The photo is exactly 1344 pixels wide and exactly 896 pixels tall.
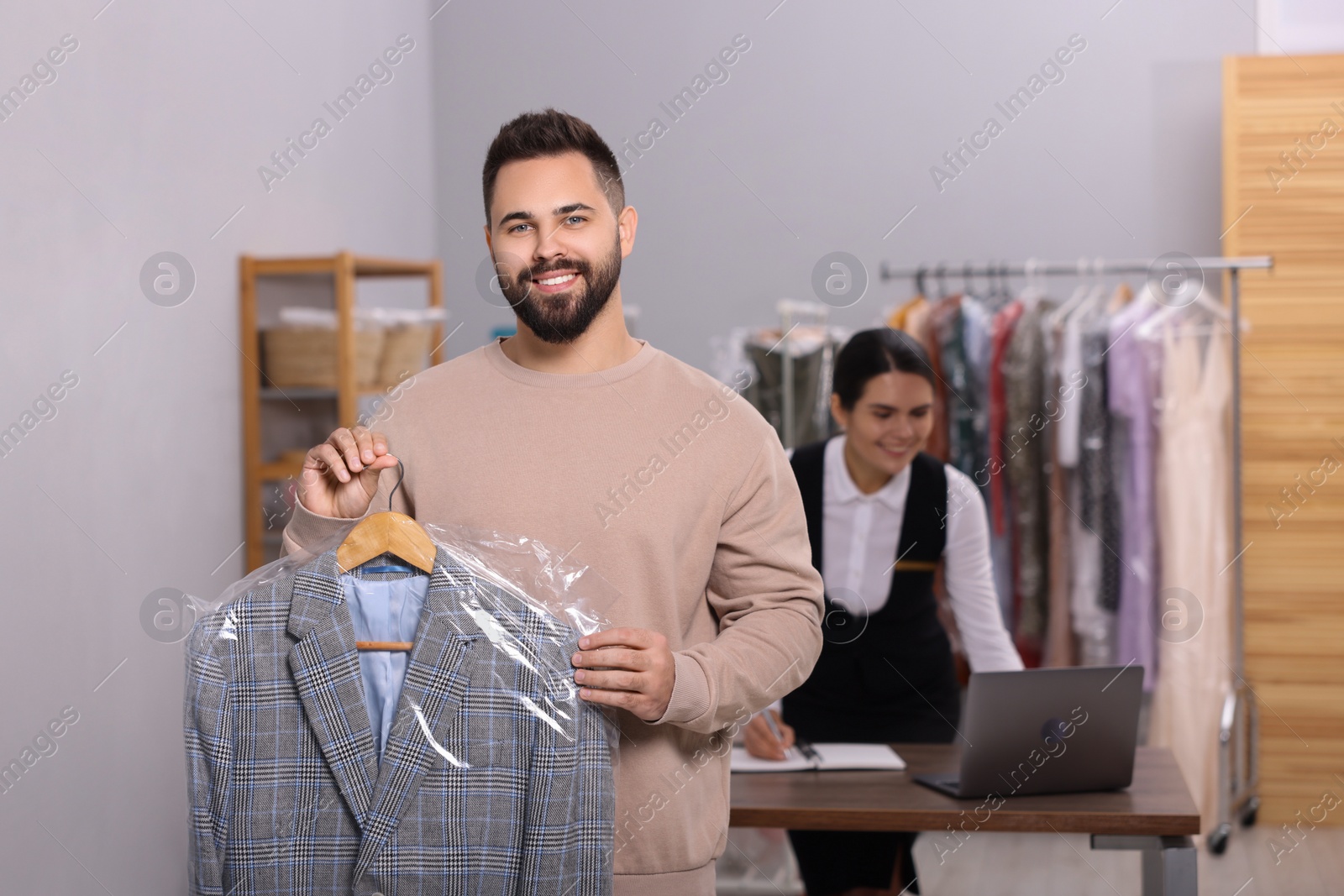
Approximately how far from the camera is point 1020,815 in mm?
1901

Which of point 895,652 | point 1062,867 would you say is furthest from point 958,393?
point 1062,867

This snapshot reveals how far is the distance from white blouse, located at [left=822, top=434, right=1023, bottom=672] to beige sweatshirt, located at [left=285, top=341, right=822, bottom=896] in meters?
0.94

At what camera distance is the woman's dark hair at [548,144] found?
1.48 m

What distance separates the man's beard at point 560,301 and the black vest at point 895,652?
1089mm

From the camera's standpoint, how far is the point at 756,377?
355cm

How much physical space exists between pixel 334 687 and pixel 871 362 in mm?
1447

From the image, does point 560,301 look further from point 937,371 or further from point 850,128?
point 850,128

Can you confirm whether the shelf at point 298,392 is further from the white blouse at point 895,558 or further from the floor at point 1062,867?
the floor at point 1062,867

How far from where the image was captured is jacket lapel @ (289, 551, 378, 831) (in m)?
1.30

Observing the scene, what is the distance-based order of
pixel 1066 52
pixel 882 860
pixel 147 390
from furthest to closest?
pixel 1066 52, pixel 147 390, pixel 882 860

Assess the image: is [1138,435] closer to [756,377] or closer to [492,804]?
[756,377]

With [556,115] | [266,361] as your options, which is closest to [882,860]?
[556,115]

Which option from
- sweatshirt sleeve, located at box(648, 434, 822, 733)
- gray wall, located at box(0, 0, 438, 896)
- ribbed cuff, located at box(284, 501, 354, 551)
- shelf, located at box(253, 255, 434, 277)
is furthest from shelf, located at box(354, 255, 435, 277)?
sweatshirt sleeve, located at box(648, 434, 822, 733)

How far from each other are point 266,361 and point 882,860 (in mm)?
2004
